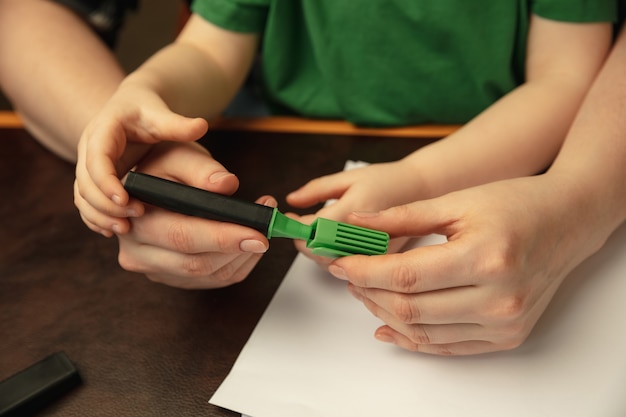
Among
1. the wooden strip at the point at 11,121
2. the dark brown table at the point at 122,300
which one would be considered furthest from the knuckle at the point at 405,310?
the wooden strip at the point at 11,121

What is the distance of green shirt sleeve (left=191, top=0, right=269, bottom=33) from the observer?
0.62 metres

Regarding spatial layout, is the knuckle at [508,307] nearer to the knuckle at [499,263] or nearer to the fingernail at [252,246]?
the knuckle at [499,263]

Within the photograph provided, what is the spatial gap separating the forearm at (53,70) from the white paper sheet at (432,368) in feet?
1.05

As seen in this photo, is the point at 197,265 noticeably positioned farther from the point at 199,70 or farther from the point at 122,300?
the point at 199,70

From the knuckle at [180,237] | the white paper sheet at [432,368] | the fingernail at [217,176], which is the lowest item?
the white paper sheet at [432,368]

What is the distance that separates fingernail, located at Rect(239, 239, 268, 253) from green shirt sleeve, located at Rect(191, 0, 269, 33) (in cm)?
32

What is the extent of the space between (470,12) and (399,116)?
0.14 m

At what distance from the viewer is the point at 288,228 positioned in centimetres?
40

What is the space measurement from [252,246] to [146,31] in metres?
1.39

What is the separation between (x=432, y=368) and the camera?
441 mm

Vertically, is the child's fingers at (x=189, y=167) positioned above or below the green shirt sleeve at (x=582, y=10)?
below

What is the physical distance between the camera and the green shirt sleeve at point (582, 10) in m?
0.55

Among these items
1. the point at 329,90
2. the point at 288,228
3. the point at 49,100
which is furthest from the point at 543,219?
the point at 49,100

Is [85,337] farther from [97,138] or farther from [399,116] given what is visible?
[399,116]
